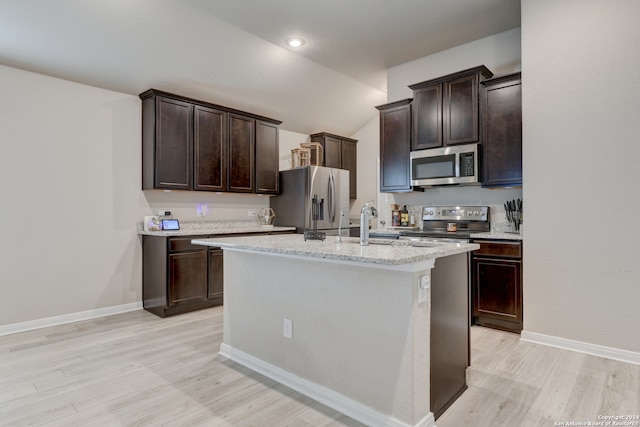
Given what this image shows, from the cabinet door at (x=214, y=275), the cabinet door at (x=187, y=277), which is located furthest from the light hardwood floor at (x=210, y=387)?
the cabinet door at (x=214, y=275)

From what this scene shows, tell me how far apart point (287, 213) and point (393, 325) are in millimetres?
3656

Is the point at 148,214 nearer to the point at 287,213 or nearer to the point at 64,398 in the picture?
the point at 287,213

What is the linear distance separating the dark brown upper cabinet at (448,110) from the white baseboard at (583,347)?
1.94m

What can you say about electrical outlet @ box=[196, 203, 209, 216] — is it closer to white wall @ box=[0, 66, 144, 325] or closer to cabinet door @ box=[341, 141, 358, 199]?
white wall @ box=[0, 66, 144, 325]

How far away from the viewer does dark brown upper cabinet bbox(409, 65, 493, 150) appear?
3689mm

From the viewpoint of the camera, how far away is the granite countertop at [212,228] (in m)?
3.92

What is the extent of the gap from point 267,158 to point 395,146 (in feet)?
6.15

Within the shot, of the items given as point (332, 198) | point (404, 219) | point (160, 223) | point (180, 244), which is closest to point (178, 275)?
point (180, 244)

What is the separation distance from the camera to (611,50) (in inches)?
108

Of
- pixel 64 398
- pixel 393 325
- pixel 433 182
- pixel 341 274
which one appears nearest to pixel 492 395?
pixel 393 325

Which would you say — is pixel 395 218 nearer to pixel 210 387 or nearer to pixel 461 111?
pixel 461 111

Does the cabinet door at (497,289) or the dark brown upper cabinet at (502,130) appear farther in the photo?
the dark brown upper cabinet at (502,130)

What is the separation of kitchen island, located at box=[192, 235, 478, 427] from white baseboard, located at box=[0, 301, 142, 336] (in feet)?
7.17

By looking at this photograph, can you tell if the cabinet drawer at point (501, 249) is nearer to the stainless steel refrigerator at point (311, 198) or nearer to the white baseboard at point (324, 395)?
the white baseboard at point (324, 395)
